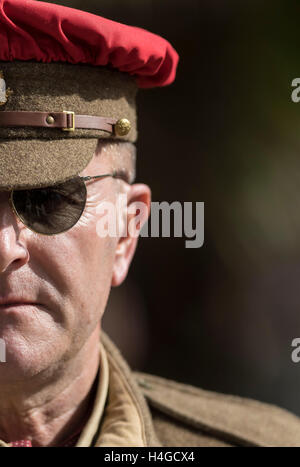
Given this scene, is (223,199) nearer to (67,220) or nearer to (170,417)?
(170,417)

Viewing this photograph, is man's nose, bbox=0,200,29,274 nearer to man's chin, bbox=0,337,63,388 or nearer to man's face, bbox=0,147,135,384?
man's face, bbox=0,147,135,384

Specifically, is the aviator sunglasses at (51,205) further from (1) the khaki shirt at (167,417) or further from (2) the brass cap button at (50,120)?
(1) the khaki shirt at (167,417)

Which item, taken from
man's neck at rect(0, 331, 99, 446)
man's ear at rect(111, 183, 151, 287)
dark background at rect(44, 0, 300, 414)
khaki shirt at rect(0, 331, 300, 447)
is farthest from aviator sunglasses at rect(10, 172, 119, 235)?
dark background at rect(44, 0, 300, 414)

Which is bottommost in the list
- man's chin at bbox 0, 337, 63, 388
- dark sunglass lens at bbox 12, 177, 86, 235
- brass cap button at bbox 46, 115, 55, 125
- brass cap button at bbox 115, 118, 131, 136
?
man's chin at bbox 0, 337, 63, 388

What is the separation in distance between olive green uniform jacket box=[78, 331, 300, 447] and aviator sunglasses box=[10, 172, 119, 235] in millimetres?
534

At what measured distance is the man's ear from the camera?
2.11 m

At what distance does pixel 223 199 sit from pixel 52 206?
2524mm

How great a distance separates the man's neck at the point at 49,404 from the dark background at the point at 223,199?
85.2 inches

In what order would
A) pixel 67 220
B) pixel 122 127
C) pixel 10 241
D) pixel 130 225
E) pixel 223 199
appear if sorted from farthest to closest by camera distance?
pixel 223 199 < pixel 130 225 < pixel 122 127 < pixel 67 220 < pixel 10 241

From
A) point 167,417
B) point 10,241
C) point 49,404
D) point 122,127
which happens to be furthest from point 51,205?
point 167,417

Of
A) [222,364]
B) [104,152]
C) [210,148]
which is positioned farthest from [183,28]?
[104,152]

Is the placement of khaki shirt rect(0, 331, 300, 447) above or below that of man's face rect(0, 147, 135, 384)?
below

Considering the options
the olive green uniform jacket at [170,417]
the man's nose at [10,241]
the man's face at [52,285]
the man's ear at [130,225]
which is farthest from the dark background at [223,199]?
the man's nose at [10,241]

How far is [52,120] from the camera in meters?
1.78
